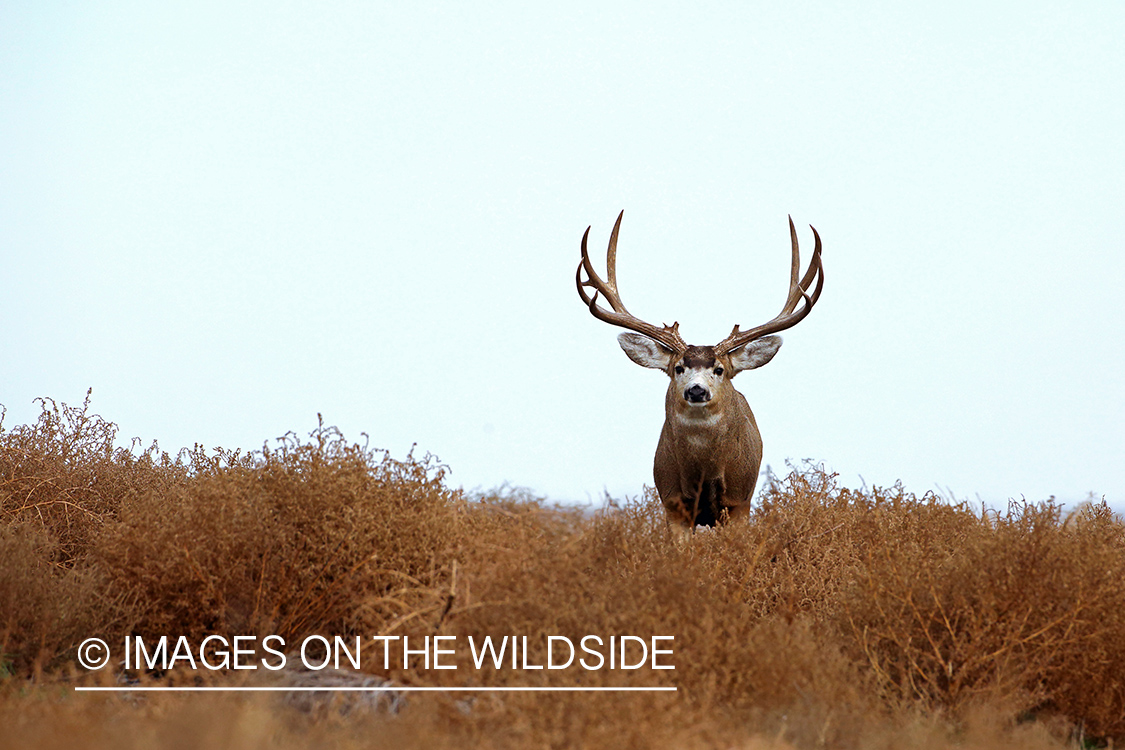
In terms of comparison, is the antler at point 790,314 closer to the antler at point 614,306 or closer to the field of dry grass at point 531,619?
the antler at point 614,306

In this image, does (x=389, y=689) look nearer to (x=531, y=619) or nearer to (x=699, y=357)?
(x=531, y=619)

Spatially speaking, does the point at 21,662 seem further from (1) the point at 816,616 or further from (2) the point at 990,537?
(2) the point at 990,537

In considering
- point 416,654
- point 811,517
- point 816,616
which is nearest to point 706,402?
point 811,517

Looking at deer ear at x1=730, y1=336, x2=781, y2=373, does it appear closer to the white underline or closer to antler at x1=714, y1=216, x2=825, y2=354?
antler at x1=714, y1=216, x2=825, y2=354

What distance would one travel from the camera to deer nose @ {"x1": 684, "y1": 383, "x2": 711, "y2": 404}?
8.86 metres

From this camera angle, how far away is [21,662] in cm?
559

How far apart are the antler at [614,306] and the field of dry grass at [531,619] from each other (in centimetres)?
321

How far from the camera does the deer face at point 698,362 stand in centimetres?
895

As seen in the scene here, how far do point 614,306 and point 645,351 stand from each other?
0.68 metres

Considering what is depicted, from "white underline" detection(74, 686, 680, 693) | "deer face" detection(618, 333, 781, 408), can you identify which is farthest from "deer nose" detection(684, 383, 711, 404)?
"white underline" detection(74, 686, 680, 693)

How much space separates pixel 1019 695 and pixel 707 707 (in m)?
1.95

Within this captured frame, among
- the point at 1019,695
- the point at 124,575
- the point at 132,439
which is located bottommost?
the point at 1019,695

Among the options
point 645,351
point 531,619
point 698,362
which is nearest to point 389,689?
point 531,619

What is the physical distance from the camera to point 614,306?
1046 cm
